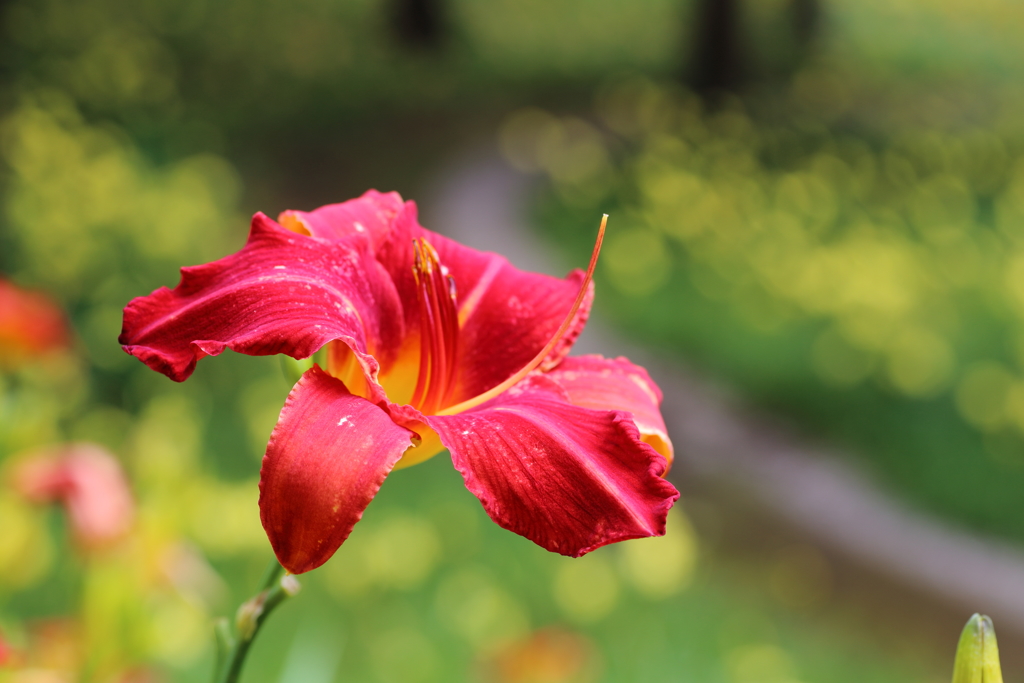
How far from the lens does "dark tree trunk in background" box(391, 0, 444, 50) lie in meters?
8.98

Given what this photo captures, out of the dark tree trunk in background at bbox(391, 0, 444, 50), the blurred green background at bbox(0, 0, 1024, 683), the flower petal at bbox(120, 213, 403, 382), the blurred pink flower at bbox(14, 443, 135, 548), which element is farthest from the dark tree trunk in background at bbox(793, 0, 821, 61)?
the flower petal at bbox(120, 213, 403, 382)

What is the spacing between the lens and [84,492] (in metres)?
1.12

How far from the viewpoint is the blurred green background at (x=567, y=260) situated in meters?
2.04

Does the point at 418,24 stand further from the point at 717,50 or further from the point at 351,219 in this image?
the point at 351,219

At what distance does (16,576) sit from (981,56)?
12.2 m

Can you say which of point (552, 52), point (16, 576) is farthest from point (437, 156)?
point (16, 576)

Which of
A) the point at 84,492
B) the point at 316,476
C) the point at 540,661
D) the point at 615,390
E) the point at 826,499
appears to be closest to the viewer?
the point at 316,476

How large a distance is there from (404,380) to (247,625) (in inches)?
10.0

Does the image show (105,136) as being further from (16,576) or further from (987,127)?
(987,127)

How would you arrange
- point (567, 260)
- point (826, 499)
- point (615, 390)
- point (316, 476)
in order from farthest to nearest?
point (567, 260) → point (826, 499) → point (615, 390) → point (316, 476)

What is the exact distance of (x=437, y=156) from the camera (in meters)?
7.64

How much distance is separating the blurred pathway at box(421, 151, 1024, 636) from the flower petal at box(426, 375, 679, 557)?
329 cm

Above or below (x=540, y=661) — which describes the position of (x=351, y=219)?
above

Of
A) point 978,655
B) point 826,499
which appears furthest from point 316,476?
point 826,499
